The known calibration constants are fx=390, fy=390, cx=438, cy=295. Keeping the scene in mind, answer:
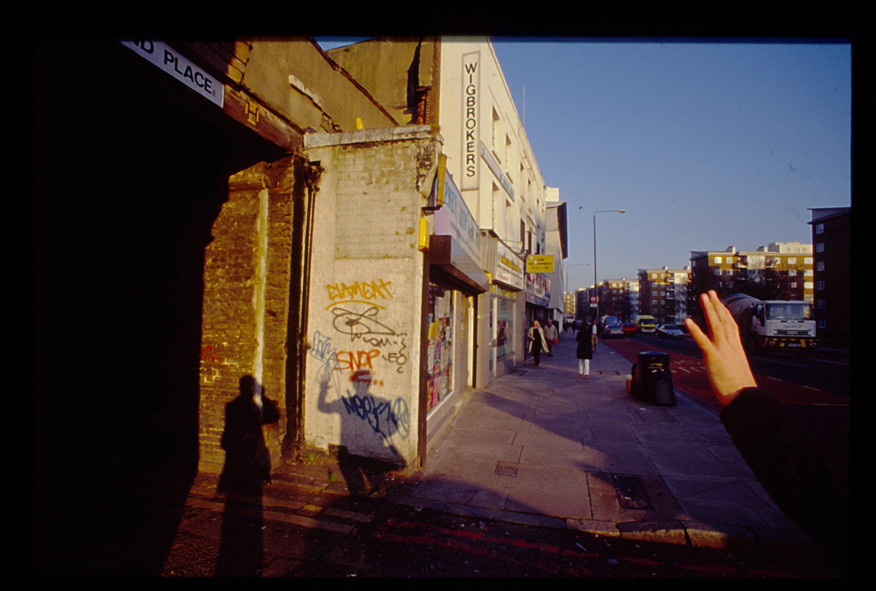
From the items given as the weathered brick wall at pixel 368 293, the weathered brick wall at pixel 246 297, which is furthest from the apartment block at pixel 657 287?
the weathered brick wall at pixel 246 297

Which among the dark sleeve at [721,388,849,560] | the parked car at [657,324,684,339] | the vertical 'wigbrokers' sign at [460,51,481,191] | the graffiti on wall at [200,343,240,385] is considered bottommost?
the parked car at [657,324,684,339]

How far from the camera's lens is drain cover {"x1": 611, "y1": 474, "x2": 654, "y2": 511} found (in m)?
4.41

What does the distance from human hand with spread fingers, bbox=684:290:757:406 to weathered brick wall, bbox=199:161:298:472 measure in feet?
16.3

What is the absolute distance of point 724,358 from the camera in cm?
151

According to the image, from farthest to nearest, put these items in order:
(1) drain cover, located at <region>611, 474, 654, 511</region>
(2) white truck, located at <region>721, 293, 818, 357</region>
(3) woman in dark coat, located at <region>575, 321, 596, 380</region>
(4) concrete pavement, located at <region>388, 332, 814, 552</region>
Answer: (2) white truck, located at <region>721, 293, 818, 357</region>, (3) woman in dark coat, located at <region>575, 321, 596, 380</region>, (1) drain cover, located at <region>611, 474, 654, 511</region>, (4) concrete pavement, located at <region>388, 332, 814, 552</region>

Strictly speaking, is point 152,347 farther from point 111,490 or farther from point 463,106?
point 463,106

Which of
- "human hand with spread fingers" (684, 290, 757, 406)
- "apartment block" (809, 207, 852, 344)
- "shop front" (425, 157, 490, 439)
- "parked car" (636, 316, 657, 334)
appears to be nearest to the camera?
"human hand with spread fingers" (684, 290, 757, 406)

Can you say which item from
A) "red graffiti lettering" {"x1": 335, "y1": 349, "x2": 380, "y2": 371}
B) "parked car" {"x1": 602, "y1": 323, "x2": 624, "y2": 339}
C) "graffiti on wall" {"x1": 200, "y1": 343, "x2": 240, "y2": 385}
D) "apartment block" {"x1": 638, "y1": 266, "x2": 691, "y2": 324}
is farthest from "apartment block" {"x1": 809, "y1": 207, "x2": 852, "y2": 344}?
"apartment block" {"x1": 638, "y1": 266, "x2": 691, "y2": 324}

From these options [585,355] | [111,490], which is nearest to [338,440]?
[111,490]

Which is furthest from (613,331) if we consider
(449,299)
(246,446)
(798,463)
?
(798,463)

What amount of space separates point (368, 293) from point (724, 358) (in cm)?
456

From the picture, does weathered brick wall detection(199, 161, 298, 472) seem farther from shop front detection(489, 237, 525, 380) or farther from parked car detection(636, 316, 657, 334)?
parked car detection(636, 316, 657, 334)

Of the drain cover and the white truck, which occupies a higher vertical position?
the white truck

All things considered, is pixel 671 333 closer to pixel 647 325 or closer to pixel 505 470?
pixel 647 325
